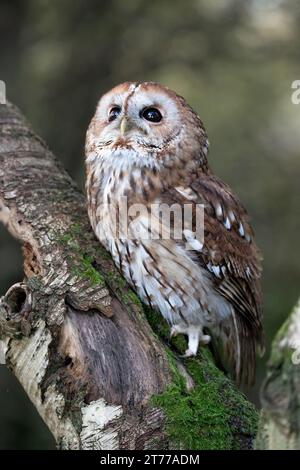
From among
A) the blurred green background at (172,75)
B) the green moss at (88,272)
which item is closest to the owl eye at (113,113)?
the green moss at (88,272)

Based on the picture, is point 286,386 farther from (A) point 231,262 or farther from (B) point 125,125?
(B) point 125,125

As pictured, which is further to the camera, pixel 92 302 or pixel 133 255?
pixel 133 255

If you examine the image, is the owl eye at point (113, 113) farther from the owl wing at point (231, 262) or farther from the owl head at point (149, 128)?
the owl wing at point (231, 262)

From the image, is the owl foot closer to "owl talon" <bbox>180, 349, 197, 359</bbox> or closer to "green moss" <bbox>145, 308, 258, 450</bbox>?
"owl talon" <bbox>180, 349, 197, 359</bbox>

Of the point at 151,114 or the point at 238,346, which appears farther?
the point at 238,346

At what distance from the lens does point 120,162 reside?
2.98 meters

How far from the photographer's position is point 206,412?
226cm

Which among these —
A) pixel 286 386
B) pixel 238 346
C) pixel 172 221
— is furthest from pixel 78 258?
pixel 286 386

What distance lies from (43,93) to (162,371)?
3770mm

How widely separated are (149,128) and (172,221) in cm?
47

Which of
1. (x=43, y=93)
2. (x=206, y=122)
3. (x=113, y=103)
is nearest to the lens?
(x=113, y=103)

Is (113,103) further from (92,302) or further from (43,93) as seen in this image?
(43,93)
